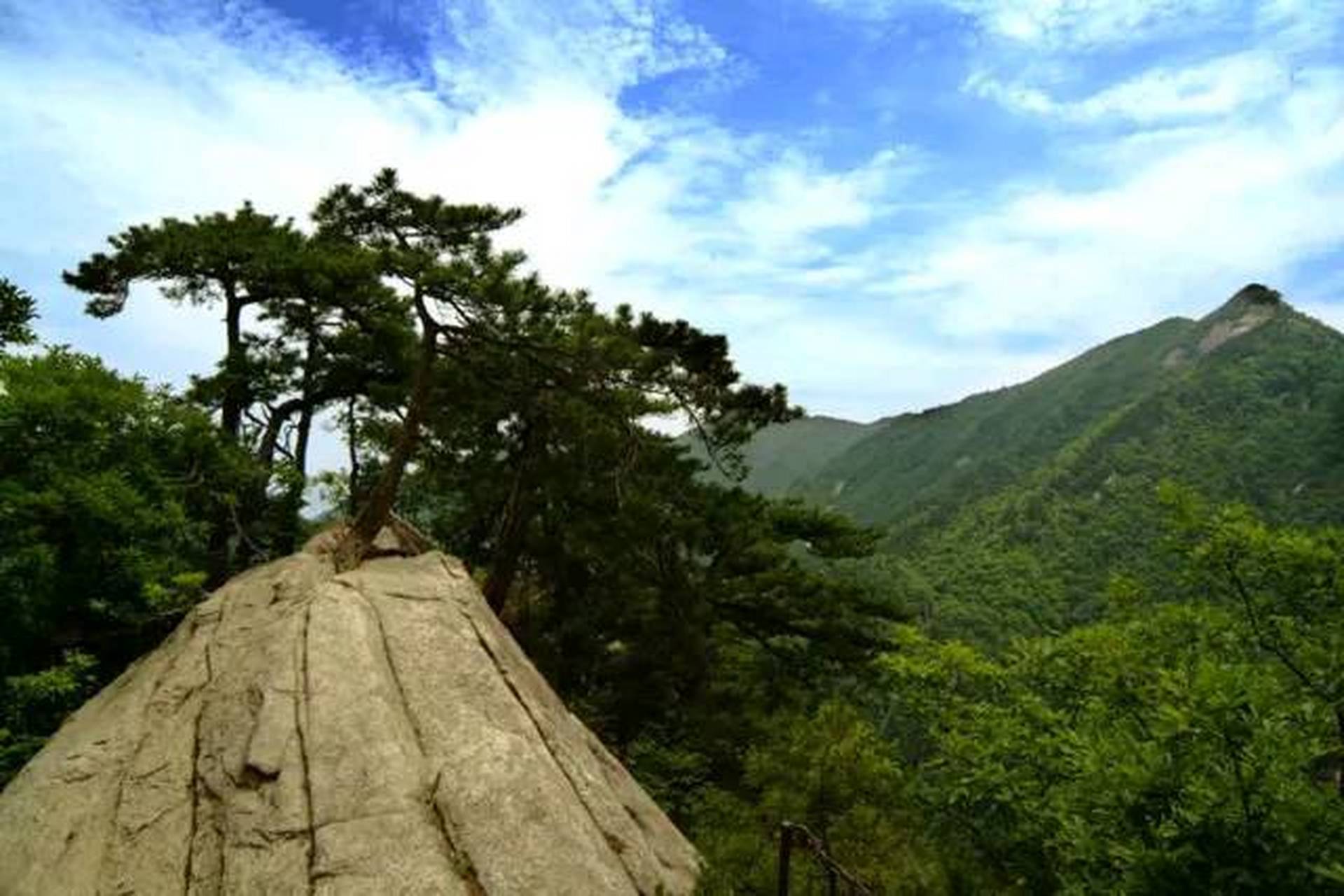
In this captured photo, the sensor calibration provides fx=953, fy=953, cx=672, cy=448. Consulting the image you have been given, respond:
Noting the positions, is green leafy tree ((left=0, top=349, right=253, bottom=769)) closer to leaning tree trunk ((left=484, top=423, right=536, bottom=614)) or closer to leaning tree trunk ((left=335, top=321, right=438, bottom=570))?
leaning tree trunk ((left=335, top=321, right=438, bottom=570))

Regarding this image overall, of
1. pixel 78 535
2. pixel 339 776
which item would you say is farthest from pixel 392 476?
pixel 339 776

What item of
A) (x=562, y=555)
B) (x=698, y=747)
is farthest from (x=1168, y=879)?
(x=562, y=555)

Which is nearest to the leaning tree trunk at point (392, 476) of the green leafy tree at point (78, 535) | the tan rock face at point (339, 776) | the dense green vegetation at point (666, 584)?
the dense green vegetation at point (666, 584)

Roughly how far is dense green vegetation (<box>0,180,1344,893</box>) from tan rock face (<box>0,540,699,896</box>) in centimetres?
153

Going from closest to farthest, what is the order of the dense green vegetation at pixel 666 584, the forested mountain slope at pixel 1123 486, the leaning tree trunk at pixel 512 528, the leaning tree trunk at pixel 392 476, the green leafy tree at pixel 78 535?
the dense green vegetation at pixel 666 584, the green leafy tree at pixel 78 535, the leaning tree trunk at pixel 392 476, the leaning tree trunk at pixel 512 528, the forested mountain slope at pixel 1123 486

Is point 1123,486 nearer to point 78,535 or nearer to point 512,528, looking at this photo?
point 512,528

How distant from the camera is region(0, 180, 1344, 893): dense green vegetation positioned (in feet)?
27.0

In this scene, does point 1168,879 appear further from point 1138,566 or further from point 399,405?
point 1138,566

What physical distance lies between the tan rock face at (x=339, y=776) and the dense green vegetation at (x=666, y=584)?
1.53 meters

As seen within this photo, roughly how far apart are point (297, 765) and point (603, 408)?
817 centimetres

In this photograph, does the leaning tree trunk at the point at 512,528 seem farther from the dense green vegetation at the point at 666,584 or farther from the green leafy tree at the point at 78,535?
the green leafy tree at the point at 78,535

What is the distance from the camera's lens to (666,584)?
22812 millimetres

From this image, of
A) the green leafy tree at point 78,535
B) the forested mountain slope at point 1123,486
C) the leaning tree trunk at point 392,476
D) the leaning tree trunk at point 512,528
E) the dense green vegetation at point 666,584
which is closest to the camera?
the dense green vegetation at point 666,584

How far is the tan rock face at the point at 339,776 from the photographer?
912 centimetres
